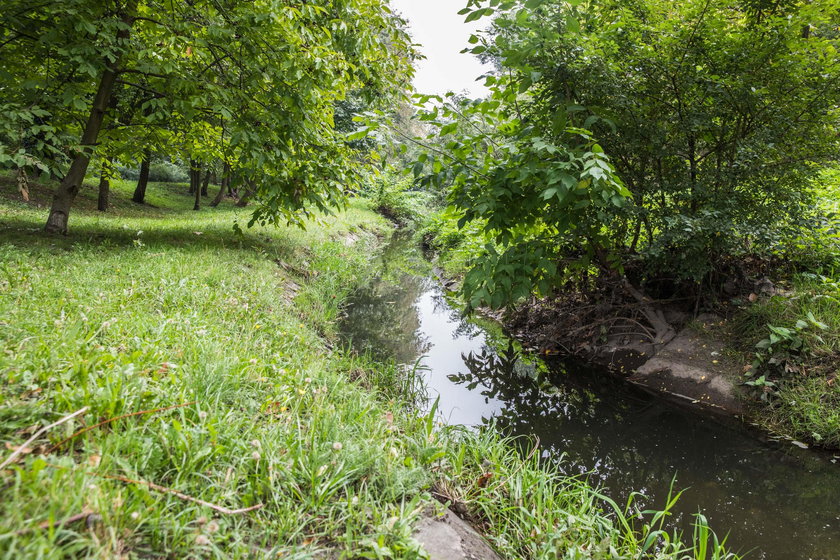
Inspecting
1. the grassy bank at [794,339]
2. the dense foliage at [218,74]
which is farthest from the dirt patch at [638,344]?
the dense foliage at [218,74]

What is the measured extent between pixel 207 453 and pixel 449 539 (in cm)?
111

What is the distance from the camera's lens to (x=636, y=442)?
400cm

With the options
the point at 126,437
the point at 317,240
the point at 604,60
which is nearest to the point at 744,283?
the point at 604,60

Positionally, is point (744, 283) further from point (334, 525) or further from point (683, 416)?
point (334, 525)

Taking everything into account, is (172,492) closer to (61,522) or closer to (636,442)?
(61,522)

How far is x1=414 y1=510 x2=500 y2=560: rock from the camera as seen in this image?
5.54ft

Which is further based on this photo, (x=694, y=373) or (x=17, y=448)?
(x=694, y=373)

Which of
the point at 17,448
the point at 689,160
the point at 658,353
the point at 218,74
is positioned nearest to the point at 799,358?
the point at 658,353

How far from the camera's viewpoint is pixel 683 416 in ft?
14.7

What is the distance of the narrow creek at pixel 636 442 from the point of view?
2.92 meters

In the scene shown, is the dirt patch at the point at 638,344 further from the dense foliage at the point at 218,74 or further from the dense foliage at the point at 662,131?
the dense foliage at the point at 218,74

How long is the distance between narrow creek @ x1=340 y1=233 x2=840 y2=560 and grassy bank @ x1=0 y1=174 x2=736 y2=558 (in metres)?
0.46

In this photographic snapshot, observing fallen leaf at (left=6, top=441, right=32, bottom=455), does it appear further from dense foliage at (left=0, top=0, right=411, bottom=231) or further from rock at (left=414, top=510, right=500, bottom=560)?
dense foliage at (left=0, top=0, right=411, bottom=231)

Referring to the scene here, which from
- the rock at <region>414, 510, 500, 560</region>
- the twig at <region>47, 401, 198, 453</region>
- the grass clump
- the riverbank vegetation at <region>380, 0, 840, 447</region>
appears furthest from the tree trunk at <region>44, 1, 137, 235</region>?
the grass clump
